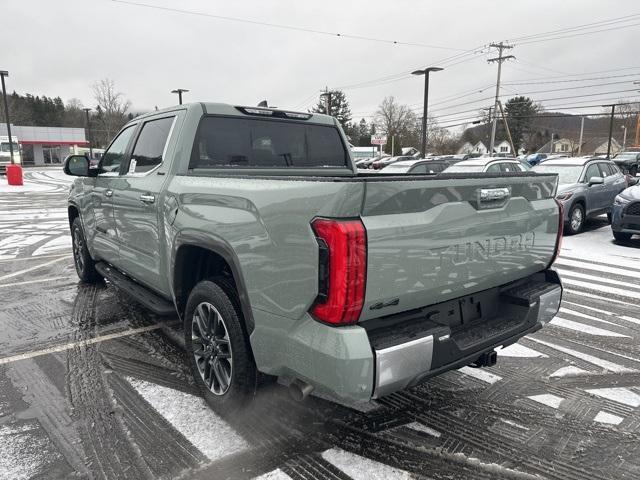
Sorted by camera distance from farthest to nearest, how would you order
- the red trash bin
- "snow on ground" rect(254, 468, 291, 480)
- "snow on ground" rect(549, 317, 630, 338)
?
the red trash bin
"snow on ground" rect(549, 317, 630, 338)
"snow on ground" rect(254, 468, 291, 480)

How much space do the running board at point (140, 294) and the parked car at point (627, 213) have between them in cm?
906

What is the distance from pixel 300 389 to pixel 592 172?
11.3 metres

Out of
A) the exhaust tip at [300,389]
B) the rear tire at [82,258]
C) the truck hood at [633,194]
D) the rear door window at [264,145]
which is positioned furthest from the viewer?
the truck hood at [633,194]

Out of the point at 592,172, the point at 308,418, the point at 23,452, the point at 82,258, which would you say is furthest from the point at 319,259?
the point at 592,172

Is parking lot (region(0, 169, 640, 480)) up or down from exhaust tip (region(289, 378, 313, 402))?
down

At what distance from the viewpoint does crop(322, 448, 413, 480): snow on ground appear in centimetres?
240

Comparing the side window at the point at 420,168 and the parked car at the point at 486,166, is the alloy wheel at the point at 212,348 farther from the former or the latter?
the side window at the point at 420,168

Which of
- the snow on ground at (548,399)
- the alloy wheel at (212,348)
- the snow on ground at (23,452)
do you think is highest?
the alloy wheel at (212,348)

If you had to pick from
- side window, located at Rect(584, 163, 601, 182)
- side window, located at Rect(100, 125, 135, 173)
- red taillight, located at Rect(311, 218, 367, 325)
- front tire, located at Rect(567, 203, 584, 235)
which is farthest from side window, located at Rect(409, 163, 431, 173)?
red taillight, located at Rect(311, 218, 367, 325)

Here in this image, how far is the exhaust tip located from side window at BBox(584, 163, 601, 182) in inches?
423

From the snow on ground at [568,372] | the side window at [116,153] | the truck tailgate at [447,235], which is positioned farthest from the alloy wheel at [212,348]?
the snow on ground at [568,372]

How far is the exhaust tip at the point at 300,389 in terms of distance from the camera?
2.25 meters

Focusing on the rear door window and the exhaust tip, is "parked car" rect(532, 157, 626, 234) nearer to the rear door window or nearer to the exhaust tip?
the rear door window

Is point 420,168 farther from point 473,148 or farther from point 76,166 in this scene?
point 473,148
